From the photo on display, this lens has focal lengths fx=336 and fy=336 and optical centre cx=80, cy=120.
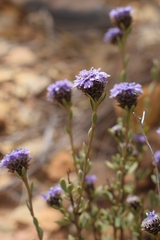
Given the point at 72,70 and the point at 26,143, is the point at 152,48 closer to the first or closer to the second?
the point at 72,70

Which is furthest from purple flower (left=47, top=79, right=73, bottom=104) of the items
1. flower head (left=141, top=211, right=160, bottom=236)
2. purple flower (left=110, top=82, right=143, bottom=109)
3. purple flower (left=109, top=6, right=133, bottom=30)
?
flower head (left=141, top=211, right=160, bottom=236)

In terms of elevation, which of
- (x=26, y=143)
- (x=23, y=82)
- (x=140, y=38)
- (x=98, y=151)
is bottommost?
(x=98, y=151)

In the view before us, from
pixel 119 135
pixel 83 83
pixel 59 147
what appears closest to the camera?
pixel 83 83

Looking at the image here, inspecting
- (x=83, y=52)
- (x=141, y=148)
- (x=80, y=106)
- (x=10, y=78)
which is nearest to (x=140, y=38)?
(x=83, y=52)

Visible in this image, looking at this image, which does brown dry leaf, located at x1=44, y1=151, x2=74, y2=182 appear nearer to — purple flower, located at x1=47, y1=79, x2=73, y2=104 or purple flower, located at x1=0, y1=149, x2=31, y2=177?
purple flower, located at x1=47, y1=79, x2=73, y2=104

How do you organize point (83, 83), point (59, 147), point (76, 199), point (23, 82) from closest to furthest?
point (83, 83)
point (76, 199)
point (59, 147)
point (23, 82)

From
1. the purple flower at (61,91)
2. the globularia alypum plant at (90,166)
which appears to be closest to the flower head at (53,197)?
the globularia alypum plant at (90,166)

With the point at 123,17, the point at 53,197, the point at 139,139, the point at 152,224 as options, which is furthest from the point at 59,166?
the point at 152,224
